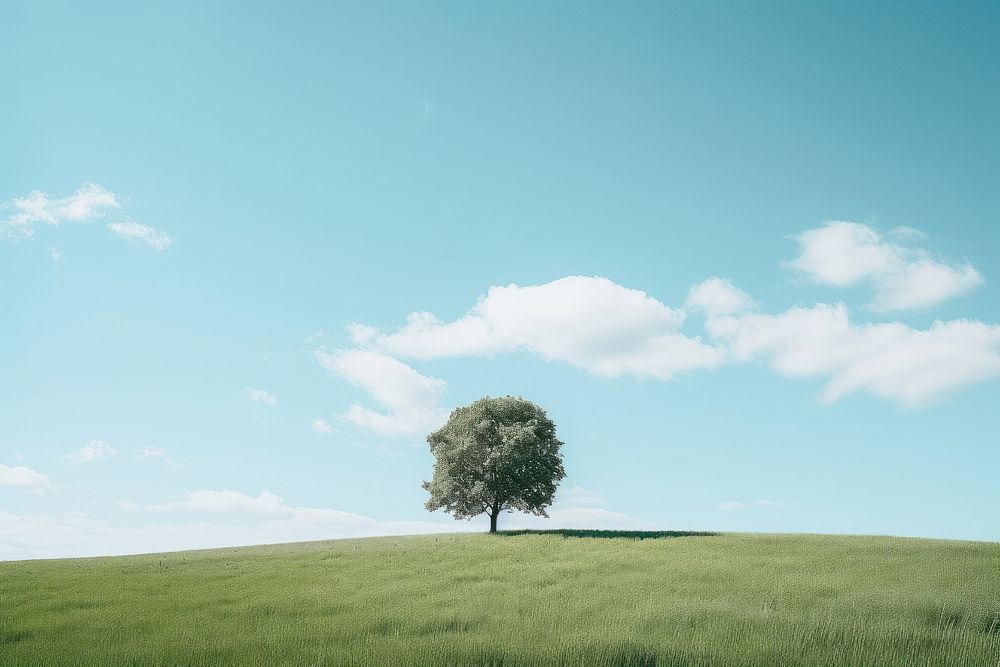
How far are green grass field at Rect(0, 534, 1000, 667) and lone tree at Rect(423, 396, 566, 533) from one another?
1531 centimetres

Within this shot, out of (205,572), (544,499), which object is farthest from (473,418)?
(205,572)

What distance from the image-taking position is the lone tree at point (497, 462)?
54.2 metres

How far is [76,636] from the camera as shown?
66.4ft

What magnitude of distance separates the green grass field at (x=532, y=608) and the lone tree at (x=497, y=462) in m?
15.3

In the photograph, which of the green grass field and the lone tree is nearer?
the green grass field

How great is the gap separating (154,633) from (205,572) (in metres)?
14.5

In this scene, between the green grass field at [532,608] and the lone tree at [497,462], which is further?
the lone tree at [497,462]

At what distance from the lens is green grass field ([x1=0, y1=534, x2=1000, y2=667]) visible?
16.9 meters

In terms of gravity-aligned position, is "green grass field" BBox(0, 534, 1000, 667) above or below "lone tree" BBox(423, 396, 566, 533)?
below

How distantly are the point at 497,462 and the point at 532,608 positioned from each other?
3180 centimetres

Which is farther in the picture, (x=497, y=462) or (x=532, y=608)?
(x=497, y=462)

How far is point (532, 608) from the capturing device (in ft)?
73.1

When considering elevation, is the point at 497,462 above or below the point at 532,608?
above

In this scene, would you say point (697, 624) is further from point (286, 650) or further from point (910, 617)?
point (286, 650)
